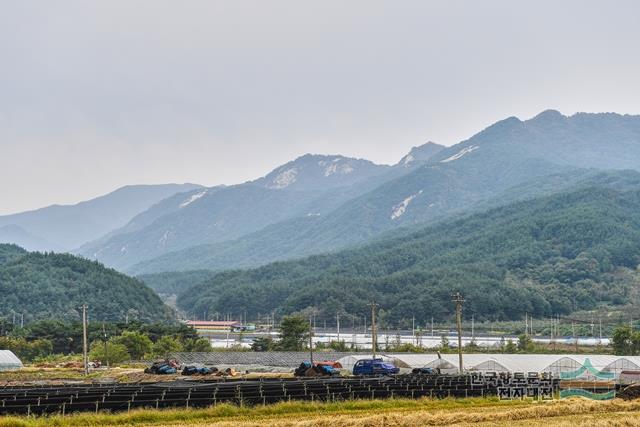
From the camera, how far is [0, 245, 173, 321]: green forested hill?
174125mm

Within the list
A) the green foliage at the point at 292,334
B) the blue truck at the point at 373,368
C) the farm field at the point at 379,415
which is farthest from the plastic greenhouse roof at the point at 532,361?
the farm field at the point at 379,415

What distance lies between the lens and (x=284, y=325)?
11194 cm

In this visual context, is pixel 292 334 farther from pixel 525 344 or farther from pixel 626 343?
pixel 626 343

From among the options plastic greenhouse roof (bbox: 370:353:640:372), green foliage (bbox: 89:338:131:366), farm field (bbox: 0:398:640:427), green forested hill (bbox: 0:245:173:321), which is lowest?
farm field (bbox: 0:398:640:427)

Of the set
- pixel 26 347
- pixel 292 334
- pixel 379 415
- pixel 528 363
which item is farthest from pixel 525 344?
pixel 379 415

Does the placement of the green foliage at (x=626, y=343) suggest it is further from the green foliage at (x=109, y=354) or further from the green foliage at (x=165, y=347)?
the green foliage at (x=109, y=354)

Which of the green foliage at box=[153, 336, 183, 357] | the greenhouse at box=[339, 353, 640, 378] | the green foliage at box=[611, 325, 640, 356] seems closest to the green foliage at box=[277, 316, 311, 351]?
the green foliage at box=[153, 336, 183, 357]

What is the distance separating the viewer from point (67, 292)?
182 metres

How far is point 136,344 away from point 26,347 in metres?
12.8

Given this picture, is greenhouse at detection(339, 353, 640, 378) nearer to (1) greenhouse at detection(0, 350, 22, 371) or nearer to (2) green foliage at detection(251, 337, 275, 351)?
(2) green foliage at detection(251, 337, 275, 351)

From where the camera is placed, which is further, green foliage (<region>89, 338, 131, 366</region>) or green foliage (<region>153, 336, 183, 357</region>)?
green foliage (<region>153, 336, 183, 357</region>)

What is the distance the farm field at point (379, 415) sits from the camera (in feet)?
111

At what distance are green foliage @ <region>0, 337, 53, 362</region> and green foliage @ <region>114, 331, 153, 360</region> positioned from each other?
968cm

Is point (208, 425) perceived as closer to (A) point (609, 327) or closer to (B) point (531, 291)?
(A) point (609, 327)
